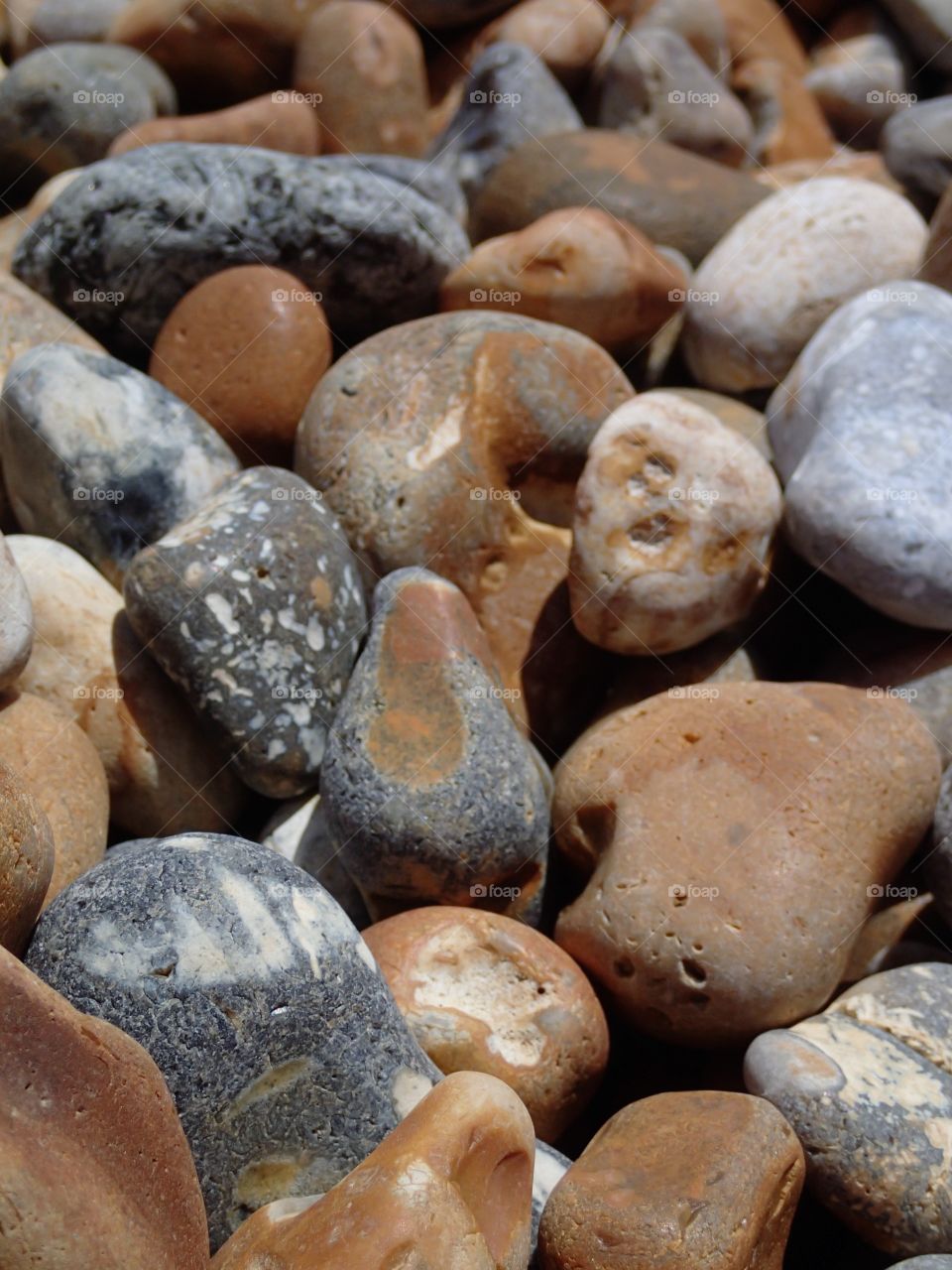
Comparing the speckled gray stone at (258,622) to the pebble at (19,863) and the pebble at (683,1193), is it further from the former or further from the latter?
the pebble at (683,1193)

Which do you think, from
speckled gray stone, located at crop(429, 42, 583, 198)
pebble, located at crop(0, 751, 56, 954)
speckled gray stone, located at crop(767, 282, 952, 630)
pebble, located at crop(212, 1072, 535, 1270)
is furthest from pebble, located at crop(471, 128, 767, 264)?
pebble, located at crop(212, 1072, 535, 1270)

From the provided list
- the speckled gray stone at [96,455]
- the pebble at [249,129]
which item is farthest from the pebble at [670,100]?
the speckled gray stone at [96,455]

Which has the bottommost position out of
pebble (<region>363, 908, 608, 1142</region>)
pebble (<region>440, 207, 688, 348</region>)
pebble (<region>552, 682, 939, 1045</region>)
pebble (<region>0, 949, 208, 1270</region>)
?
pebble (<region>363, 908, 608, 1142</region>)

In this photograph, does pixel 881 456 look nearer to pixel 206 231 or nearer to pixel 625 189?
pixel 625 189

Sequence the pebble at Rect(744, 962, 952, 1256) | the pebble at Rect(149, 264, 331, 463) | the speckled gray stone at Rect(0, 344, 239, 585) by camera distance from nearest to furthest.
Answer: the pebble at Rect(744, 962, 952, 1256), the speckled gray stone at Rect(0, 344, 239, 585), the pebble at Rect(149, 264, 331, 463)

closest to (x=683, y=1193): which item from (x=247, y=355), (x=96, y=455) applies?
(x=96, y=455)

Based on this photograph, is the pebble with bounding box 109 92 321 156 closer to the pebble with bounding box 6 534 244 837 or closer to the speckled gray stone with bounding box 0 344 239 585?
the speckled gray stone with bounding box 0 344 239 585
